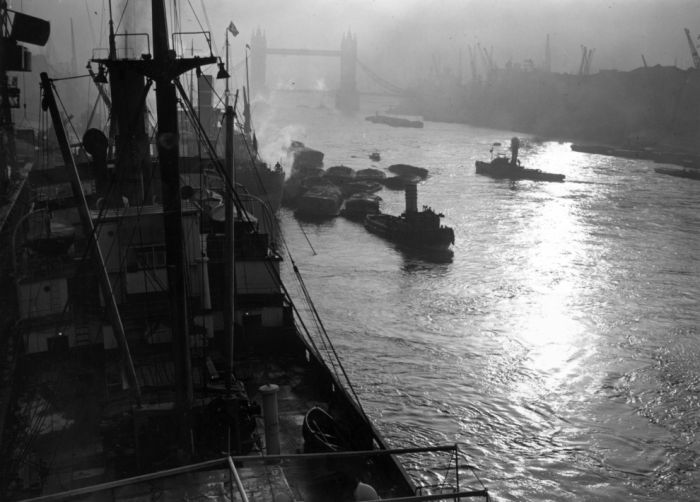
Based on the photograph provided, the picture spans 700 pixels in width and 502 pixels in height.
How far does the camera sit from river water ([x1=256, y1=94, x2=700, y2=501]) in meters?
15.0

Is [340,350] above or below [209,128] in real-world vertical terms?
below

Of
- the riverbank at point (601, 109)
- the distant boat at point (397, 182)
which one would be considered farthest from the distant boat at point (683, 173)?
the distant boat at point (397, 182)

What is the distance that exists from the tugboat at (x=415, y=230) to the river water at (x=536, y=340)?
2.77 ft

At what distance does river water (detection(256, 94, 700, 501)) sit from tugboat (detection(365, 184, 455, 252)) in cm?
85

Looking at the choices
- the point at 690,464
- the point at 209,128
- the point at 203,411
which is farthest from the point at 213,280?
the point at 209,128

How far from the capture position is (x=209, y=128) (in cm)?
4778

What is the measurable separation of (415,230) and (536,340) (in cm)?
1334

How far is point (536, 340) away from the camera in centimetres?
2161

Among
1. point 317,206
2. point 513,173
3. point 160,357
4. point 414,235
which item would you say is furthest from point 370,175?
point 160,357

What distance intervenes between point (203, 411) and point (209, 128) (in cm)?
4002

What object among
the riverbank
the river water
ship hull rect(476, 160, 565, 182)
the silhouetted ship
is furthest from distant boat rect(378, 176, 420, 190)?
the silhouetted ship

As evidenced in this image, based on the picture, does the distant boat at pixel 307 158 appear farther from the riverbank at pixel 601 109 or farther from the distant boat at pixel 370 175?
the riverbank at pixel 601 109

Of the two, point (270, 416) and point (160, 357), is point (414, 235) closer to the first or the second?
point (160, 357)

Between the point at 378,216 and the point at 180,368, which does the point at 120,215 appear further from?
the point at 378,216
